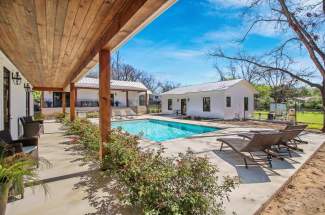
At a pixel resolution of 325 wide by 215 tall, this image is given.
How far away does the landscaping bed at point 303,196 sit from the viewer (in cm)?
341

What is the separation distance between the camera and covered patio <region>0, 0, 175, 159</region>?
3002 millimetres

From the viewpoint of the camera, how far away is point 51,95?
23.6 meters

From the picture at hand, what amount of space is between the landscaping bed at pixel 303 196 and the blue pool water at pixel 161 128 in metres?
7.91

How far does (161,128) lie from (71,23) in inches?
498

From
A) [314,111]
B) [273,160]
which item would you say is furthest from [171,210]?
[314,111]

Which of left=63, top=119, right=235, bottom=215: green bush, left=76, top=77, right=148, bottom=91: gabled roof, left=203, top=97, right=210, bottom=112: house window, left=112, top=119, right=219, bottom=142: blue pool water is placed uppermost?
left=76, top=77, right=148, bottom=91: gabled roof

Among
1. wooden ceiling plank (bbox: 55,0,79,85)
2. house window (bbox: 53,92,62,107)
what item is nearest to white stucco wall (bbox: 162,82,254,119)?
house window (bbox: 53,92,62,107)

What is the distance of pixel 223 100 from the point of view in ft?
63.5

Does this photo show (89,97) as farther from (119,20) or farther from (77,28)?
(119,20)

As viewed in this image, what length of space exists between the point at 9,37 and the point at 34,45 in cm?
63

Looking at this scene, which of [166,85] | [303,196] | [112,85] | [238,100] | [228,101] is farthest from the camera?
[166,85]

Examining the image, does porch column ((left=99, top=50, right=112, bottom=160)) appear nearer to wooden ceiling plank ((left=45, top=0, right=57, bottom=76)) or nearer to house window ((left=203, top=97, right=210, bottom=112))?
wooden ceiling plank ((left=45, top=0, right=57, bottom=76))

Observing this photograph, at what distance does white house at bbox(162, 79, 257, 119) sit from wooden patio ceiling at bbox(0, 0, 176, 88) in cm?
1591

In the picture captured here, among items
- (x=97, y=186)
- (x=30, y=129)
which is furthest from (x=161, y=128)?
(x=97, y=186)
